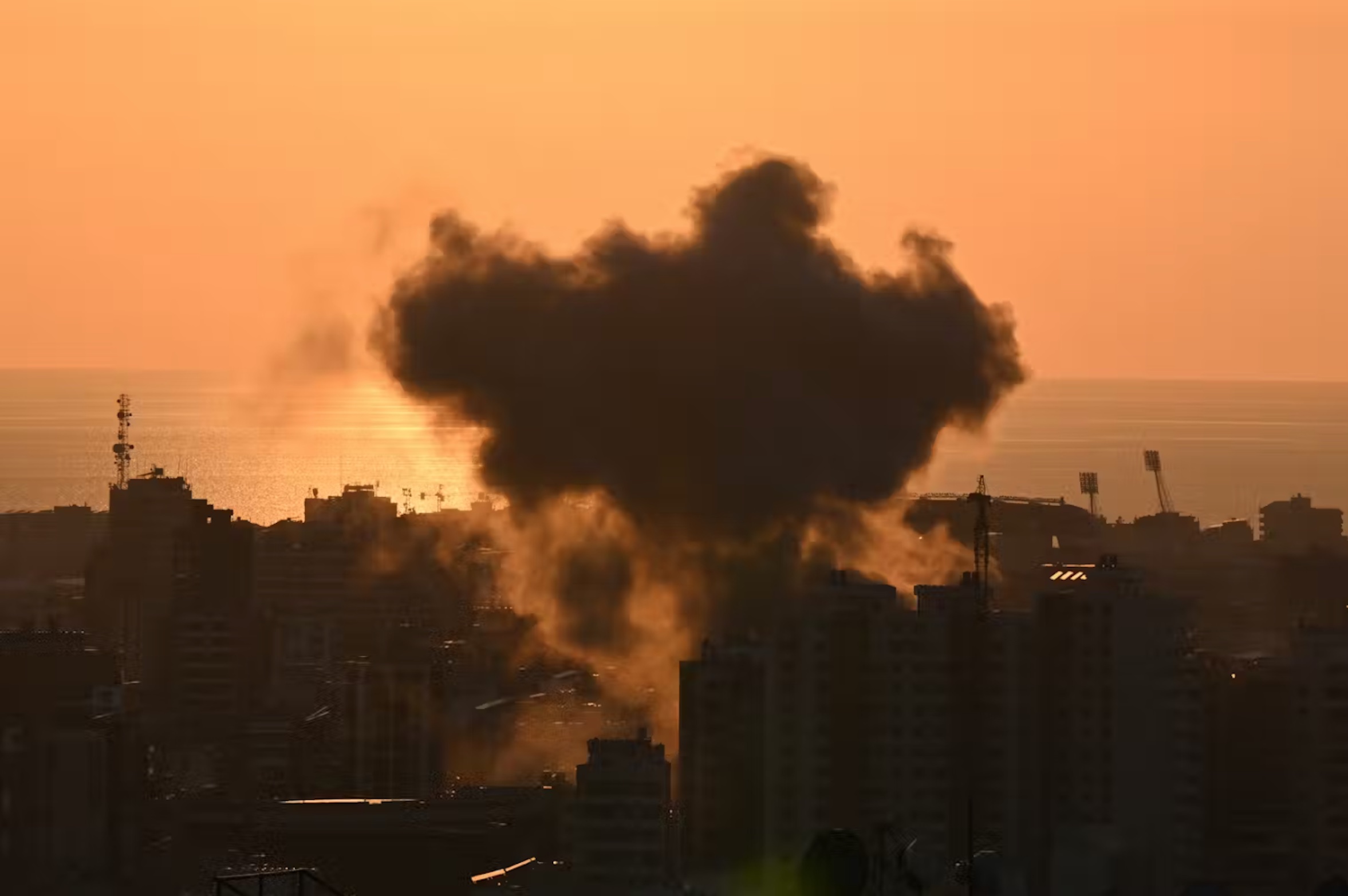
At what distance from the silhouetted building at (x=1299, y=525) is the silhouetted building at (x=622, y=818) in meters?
48.6

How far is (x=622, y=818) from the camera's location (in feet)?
128

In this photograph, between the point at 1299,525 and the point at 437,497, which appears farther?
the point at 437,497

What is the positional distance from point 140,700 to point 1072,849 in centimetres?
2317

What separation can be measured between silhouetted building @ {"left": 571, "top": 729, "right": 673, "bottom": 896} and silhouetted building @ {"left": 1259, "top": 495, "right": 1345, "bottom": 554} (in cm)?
4862

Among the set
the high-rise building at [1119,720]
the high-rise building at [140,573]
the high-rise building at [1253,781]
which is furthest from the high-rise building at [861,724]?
the high-rise building at [140,573]

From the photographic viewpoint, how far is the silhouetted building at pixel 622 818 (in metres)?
38.2

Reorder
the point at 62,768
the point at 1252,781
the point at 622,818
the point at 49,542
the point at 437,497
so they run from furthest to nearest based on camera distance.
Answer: the point at 437,497, the point at 49,542, the point at 1252,781, the point at 622,818, the point at 62,768

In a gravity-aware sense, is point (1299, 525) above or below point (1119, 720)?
above

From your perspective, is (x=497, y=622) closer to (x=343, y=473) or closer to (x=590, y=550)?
(x=590, y=550)

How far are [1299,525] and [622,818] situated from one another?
5566 cm

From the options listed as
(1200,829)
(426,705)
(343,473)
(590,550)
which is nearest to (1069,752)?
(1200,829)

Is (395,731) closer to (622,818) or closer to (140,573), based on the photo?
(622,818)

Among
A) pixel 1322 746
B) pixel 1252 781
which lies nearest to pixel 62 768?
pixel 1252 781

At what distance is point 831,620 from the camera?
4197cm
